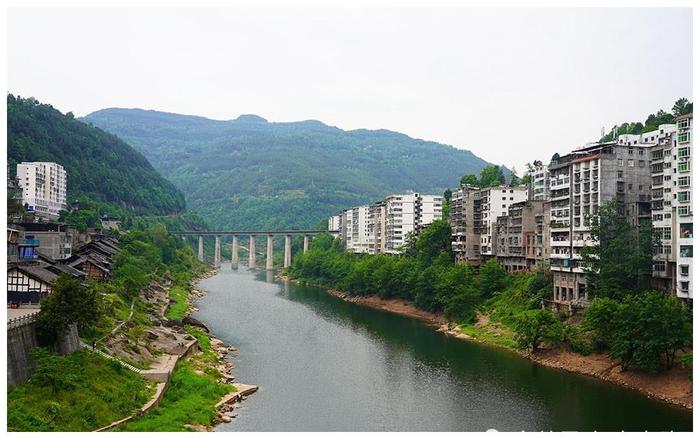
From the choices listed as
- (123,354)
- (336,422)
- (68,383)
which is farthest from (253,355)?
(68,383)

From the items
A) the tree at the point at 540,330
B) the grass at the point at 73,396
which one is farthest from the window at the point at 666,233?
the grass at the point at 73,396

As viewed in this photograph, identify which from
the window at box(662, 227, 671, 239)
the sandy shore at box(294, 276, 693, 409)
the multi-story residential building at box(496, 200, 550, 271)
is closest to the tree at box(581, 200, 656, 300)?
the window at box(662, 227, 671, 239)

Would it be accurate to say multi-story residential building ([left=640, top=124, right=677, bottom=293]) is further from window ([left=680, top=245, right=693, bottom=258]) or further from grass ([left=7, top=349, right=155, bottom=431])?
grass ([left=7, top=349, right=155, bottom=431])

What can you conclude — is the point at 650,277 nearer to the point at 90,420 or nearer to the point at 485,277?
the point at 485,277

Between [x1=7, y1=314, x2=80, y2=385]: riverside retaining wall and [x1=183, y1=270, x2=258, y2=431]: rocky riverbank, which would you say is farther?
[x1=183, y1=270, x2=258, y2=431]: rocky riverbank

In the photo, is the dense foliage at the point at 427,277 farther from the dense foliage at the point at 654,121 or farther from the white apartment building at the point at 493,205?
the dense foliage at the point at 654,121
